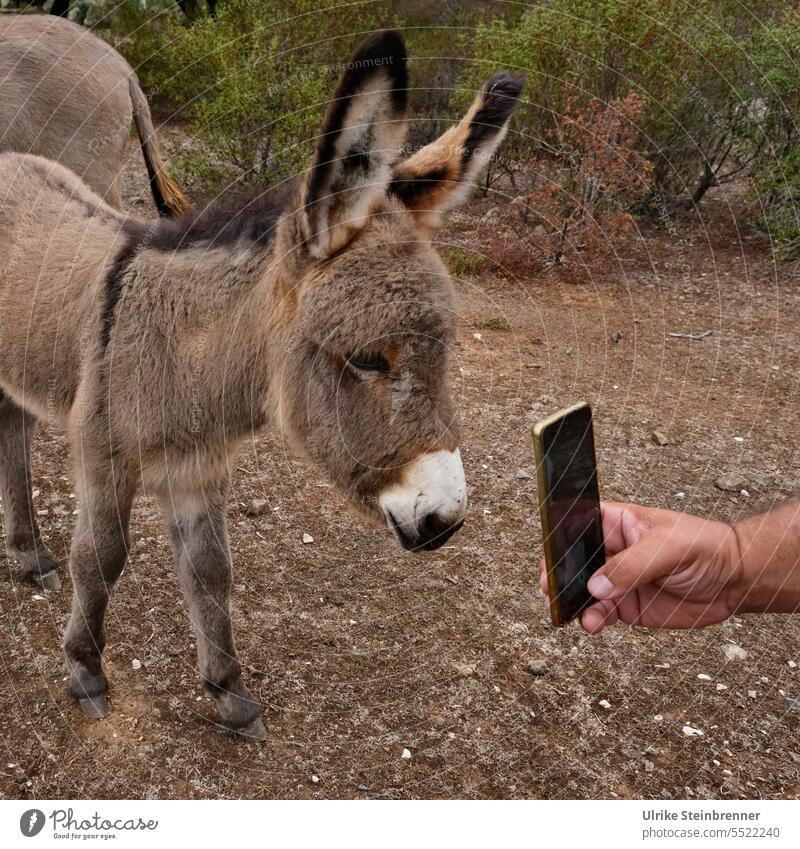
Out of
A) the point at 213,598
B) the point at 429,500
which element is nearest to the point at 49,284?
the point at 213,598

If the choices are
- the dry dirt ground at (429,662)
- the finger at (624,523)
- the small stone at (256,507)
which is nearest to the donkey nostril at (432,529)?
the finger at (624,523)

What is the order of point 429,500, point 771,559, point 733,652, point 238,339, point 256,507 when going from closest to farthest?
point 429,500
point 771,559
point 238,339
point 733,652
point 256,507

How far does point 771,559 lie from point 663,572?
18.0 inches

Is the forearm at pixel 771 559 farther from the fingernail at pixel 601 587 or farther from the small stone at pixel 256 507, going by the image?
the small stone at pixel 256 507

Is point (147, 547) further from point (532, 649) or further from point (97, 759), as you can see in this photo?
point (532, 649)

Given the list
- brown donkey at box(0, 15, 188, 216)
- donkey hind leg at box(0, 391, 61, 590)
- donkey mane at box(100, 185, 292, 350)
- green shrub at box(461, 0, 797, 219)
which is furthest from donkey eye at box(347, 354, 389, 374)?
green shrub at box(461, 0, 797, 219)

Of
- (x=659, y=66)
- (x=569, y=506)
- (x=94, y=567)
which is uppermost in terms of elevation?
(x=659, y=66)

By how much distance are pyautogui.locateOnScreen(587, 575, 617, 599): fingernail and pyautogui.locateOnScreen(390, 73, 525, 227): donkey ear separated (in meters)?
1.21

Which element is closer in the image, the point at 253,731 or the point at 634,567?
the point at 634,567

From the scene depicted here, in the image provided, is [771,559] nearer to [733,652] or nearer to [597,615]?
[597,615]

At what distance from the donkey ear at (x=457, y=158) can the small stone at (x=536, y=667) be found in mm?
2293

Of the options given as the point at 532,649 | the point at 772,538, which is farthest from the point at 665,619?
the point at 532,649

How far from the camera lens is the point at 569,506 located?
1.97 metres

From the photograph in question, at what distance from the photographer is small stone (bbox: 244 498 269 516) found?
4422mm
